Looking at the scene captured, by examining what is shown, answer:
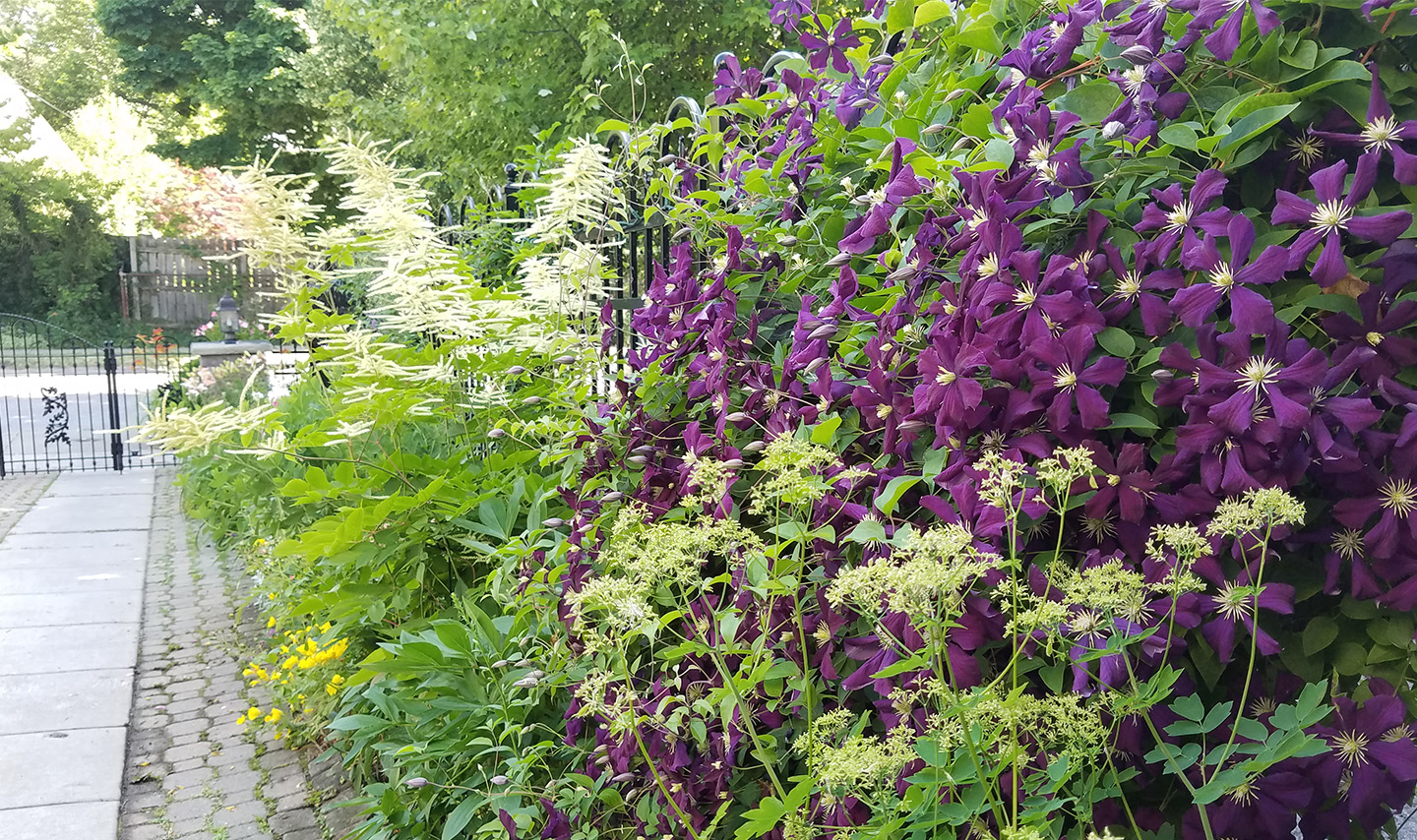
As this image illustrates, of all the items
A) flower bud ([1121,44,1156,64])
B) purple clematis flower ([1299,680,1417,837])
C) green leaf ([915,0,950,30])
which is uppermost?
green leaf ([915,0,950,30])

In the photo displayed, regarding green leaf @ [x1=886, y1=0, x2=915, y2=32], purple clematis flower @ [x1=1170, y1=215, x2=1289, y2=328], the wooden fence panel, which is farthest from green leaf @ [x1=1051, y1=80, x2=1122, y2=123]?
the wooden fence panel

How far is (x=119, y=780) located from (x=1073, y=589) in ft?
11.6

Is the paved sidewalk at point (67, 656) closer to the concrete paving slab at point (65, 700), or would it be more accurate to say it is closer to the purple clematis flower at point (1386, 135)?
the concrete paving slab at point (65, 700)

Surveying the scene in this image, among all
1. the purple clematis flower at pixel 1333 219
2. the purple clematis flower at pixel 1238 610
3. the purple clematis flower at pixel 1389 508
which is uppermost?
the purple clematis flower at pixel 1333 219

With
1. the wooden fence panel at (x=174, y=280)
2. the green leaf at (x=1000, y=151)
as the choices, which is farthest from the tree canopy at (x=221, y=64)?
the green leaf at (x=1000, y=151)

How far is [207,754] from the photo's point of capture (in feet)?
11.6

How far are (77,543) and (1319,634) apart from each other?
7.62m

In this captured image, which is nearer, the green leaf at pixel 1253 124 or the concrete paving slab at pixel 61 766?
the green leaf at pixel 1253 124

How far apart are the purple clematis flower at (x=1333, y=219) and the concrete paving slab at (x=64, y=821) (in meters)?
3.52

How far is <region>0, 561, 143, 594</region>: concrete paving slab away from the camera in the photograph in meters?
5.55

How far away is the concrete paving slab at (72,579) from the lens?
5547 mm

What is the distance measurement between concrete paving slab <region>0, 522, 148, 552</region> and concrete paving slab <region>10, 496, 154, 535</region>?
0.49ft

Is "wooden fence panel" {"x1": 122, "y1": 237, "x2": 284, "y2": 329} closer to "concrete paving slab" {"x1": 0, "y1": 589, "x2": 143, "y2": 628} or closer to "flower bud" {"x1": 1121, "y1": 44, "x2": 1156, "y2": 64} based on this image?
"concrete paving slab" {"x1": 0, "y1": 589, "x2": 143, "y2": 628}

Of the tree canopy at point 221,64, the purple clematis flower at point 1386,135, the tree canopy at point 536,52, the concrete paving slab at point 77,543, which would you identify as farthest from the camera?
the tree canopy at point 221,64
